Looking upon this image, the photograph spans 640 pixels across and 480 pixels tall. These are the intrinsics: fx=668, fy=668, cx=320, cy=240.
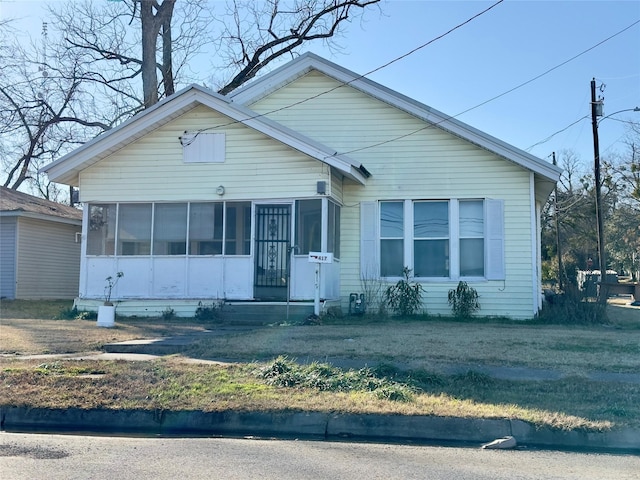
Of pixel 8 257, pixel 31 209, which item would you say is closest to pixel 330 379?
pixel 8 257

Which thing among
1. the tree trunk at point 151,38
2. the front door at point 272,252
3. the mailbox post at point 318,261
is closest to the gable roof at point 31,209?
the tree trunk at point 151,38

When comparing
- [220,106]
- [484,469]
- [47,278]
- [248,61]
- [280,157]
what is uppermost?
[248,61]

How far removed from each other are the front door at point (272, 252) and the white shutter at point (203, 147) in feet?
5.45

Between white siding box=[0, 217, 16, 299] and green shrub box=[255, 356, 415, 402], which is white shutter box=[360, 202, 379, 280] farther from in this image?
white siding box=[0, 217, 16, 299]

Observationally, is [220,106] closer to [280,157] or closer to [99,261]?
[280,157]

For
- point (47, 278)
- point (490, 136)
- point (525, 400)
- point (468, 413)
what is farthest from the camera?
point (47, 278)

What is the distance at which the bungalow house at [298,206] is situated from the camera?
51.0ft

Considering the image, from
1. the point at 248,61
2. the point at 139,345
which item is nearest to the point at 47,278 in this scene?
the point at 248,61

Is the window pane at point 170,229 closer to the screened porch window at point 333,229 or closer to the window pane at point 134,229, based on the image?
the window pane at point 134,229

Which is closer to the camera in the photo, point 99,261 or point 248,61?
point 99,261

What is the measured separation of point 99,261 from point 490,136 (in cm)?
992

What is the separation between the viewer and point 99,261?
16.3 metres

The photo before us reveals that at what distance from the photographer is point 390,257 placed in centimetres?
1691

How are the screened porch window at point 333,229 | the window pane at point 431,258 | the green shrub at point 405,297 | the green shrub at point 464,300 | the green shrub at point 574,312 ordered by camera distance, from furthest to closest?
the window pane at point 431,258 < the green shrub at point 405,297 < the green shrub at point 464,300 < the screened porch window at point 333,229 < the green shrub at point 574,312
